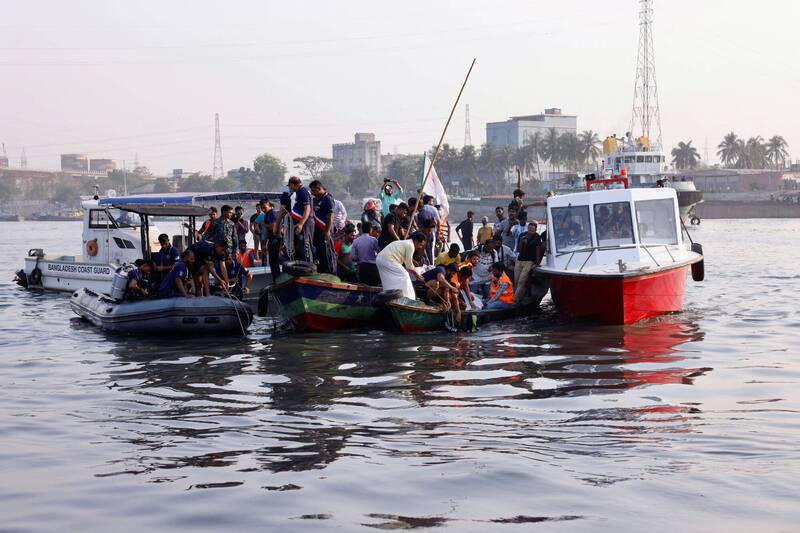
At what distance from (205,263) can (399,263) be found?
3.64m

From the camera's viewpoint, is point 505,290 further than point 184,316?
Yes

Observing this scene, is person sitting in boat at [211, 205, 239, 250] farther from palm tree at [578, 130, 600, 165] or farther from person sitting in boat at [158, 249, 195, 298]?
palm tree at [578, 130, 600, 165]

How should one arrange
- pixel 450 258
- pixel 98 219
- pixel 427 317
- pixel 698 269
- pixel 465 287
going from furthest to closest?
pixel 98 219 → pixel 698 269 → pixel 465 287 → pixel 450 258 → pixel 427 317

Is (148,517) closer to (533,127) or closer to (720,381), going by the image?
(720,381)

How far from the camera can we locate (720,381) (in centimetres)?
1223

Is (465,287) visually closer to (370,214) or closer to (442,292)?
(442,292)

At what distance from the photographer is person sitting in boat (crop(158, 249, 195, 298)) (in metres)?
16.9

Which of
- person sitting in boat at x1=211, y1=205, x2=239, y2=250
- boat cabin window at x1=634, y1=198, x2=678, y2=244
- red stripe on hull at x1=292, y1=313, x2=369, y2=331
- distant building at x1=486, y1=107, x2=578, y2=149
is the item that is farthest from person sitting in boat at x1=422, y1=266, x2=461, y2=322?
distant building at x1=486, y1=107, x2=578, y2=149

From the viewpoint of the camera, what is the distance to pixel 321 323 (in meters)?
16.6

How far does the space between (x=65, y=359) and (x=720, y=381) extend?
9.82 m

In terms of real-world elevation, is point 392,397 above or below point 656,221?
below

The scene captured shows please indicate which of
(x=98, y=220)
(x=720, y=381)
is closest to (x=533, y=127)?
(x=98, y=220)

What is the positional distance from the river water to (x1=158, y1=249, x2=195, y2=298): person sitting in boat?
873 millimetres

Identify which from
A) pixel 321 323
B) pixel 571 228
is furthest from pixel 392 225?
pixel 571 228
